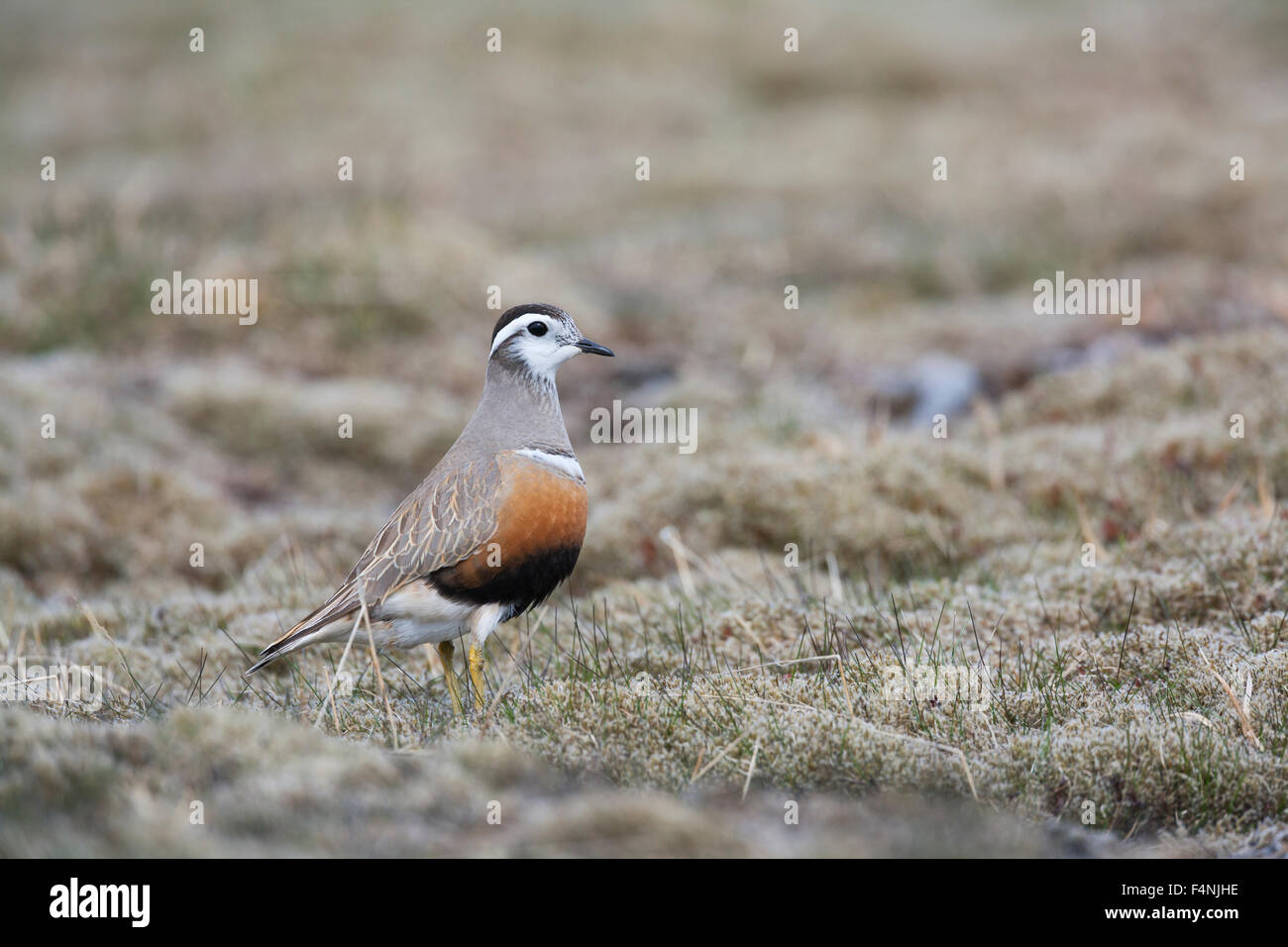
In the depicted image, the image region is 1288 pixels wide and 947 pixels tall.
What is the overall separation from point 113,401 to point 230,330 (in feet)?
6.39

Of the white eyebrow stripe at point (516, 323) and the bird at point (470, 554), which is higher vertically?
the white eyebrow stripe at point (516, 323)

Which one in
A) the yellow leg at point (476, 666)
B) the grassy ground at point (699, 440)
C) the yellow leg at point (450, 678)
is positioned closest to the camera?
the grassy ground at point (699, 440)

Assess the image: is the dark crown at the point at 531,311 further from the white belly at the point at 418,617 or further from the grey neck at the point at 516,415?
the white belly at the point at 418,617

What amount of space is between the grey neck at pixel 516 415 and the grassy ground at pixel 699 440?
951 mm

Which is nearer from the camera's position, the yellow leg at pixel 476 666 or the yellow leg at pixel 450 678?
the yellow leg at pixel 450 678

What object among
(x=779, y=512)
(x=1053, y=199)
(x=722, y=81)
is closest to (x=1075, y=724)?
(x=779, y=512)

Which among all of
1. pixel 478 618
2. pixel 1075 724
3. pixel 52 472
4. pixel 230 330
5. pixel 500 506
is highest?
pixel 230 330

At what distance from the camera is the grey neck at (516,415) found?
6.28 metres

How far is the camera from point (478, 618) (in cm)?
588

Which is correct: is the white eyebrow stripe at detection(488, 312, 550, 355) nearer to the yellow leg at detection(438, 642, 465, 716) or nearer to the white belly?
the white belly

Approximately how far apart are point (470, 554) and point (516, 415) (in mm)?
873

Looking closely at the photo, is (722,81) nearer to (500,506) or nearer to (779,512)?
(779,512)

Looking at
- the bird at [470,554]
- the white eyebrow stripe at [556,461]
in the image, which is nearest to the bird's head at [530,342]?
the bird at [470,554]
